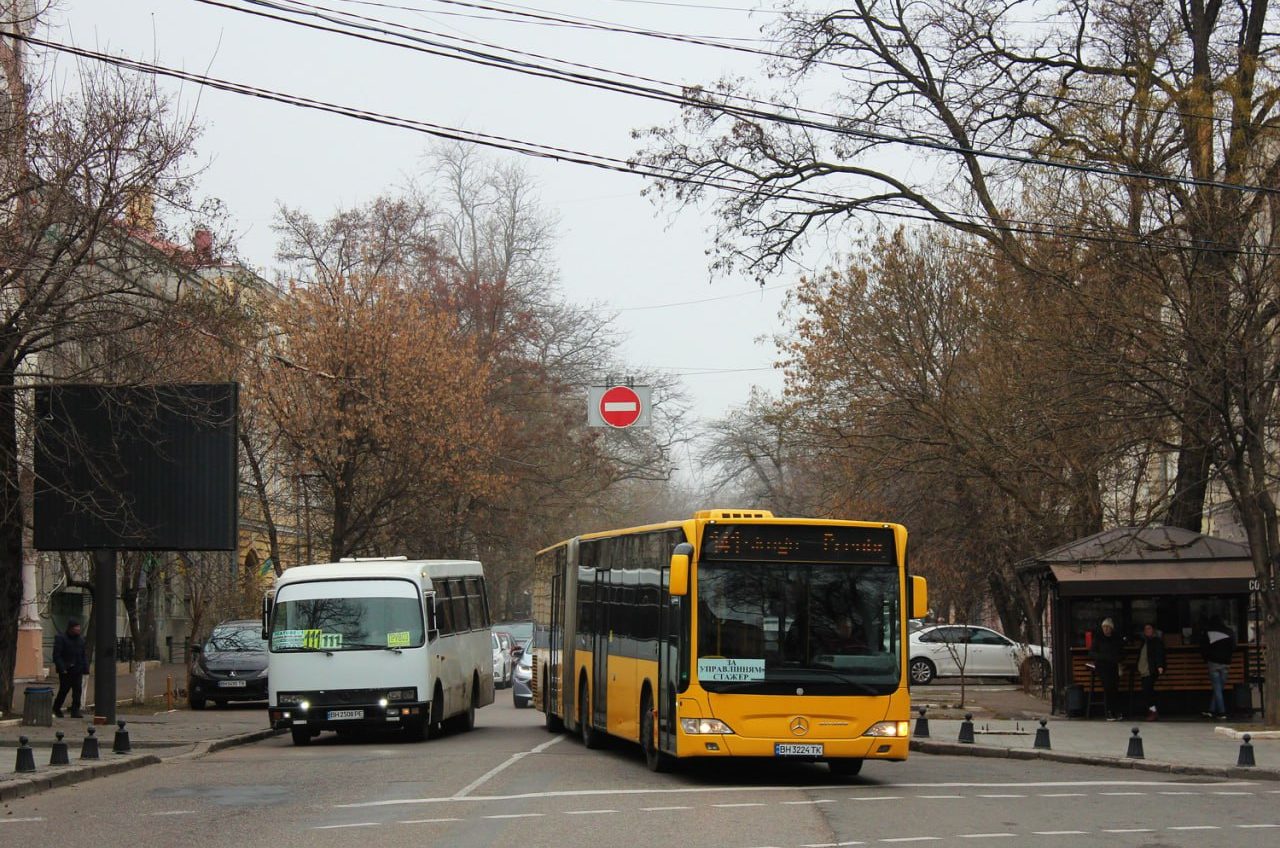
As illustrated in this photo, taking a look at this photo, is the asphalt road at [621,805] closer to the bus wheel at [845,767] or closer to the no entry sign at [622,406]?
the bus wheel at [845,767]

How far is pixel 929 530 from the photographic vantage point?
4094cm

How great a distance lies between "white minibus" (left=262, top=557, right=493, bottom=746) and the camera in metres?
23.1

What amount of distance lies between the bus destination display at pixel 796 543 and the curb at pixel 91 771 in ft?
23.3

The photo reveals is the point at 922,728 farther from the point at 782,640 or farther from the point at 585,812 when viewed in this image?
the point at 585,812

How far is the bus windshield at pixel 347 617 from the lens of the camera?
2334 cm

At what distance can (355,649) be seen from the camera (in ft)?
76.6

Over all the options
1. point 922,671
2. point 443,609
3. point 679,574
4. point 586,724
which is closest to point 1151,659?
point 586,724

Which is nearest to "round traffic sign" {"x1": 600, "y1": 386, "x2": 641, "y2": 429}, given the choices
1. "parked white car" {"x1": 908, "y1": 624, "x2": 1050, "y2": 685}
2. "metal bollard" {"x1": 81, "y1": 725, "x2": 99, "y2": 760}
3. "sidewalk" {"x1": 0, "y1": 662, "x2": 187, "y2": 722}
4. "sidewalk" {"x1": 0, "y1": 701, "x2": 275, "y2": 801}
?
→ "sidewalk" {"x1": 0, "y1": 701, "x2": 275, "y2": 801}

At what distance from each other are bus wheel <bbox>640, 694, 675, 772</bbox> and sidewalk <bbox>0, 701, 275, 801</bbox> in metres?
6.10

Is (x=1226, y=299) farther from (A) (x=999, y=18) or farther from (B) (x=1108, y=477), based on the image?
(A) (x=999, y=18)

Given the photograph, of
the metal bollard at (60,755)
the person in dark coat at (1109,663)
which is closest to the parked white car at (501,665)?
the person in dark coat at (1109,663)

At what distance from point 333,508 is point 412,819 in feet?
101

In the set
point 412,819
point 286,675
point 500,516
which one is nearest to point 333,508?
point 500,516

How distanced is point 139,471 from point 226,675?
8.84 metres
